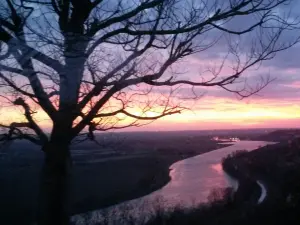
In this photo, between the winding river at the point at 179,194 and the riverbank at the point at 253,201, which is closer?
the riverbank at the point at 253,201

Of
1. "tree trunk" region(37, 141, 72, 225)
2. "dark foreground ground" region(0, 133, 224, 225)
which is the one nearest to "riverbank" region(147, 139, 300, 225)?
"dark foreground ground" region(0, 133, 224, 225)

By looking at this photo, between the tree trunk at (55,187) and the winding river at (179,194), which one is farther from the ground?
the tree trunk at (55,187)

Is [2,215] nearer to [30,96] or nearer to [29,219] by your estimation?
[29,219]

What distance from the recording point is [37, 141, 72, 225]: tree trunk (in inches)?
136

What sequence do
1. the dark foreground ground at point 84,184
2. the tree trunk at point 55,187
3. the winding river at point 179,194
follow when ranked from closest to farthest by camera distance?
1. the tree trunk at point 55,187
2. the winding river at point 179,194
3. the dark foreground ground at point 84,184

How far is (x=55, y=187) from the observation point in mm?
3492

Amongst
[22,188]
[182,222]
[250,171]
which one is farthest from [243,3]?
[250,171]

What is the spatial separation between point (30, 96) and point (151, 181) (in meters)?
28.0

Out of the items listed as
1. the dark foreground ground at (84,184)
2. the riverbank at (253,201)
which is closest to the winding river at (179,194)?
the dark foreground ground at (84,184)

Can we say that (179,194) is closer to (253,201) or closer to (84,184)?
(253,201)

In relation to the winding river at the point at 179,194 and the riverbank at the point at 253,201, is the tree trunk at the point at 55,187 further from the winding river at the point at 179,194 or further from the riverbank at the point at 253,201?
the winding river at the point at 179,194

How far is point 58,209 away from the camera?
11.4ft

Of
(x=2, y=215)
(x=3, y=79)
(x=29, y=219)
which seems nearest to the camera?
(x=3, y=79)

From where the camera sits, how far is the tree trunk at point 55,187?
346cm
